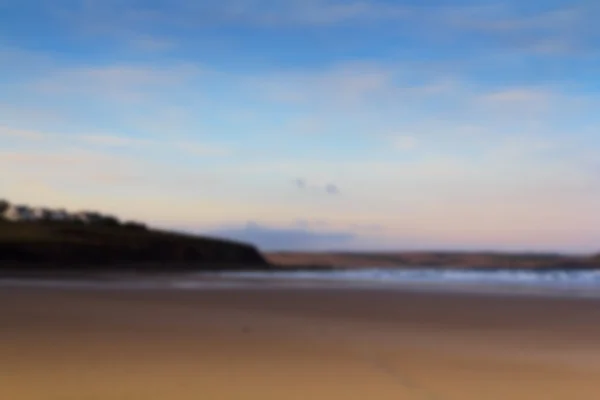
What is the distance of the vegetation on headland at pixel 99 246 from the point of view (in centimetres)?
4475

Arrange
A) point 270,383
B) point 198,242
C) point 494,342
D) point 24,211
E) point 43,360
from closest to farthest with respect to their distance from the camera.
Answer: point 270,383 < point 43,360 < point 494,342 < point 24,211 < point 198,242

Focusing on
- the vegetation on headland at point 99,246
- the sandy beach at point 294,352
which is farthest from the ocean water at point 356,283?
the vegetation on headland at point 99,246

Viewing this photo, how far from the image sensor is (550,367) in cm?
712

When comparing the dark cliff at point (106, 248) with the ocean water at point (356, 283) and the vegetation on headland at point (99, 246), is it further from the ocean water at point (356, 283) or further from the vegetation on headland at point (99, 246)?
the ocean water at point (356, 283)

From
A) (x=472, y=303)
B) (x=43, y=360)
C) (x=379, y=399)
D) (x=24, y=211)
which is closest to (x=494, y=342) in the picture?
(x=379, y=399)

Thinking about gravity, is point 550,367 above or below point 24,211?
below

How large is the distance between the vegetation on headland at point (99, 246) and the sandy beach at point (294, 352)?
1246 inches

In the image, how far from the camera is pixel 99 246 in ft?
163

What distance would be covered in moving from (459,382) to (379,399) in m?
0.98

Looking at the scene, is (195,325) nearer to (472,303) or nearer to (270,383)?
(270,383)

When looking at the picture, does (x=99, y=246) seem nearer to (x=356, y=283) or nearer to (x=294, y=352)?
(x=356, y=283)

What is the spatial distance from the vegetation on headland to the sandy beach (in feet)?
104

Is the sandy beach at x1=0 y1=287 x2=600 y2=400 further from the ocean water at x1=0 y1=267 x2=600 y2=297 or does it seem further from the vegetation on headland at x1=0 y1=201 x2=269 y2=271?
the vegetation on headland at x1=0 y1=201 x2=269 y2=271

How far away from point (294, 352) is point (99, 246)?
144ft
